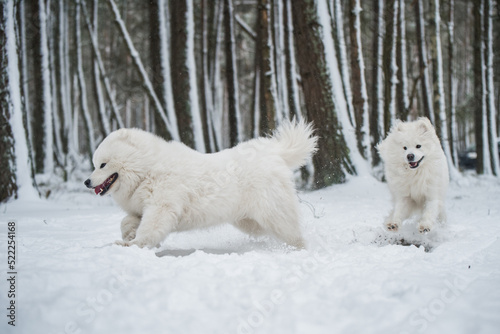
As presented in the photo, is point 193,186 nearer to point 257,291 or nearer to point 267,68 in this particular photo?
point 257,291

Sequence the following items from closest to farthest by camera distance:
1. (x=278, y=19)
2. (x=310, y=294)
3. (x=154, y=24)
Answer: (x=310, y=294) → (x=154, y=24) → (x=278, y=19)

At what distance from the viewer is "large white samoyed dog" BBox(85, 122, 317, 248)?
12.9ft

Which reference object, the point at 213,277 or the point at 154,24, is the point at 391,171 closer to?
the point at 213,277

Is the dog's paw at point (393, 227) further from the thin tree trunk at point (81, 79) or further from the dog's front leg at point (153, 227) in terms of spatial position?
the thin tree trunk at point (81, 79)

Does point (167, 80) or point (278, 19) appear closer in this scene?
point (167, 80)

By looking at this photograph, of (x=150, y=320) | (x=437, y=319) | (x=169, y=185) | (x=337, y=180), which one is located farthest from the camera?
(x=337, y=180)

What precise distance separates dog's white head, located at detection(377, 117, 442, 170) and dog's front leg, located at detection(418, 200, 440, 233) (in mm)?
491

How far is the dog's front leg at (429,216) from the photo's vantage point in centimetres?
429

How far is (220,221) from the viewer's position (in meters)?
4.04

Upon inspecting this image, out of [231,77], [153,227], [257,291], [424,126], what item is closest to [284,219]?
[153,227]

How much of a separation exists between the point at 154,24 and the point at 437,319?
9721 mm

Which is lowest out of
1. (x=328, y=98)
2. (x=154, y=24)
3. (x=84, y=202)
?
(x=84, y=202)

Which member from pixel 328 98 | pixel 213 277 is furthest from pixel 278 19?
pixel 213 277

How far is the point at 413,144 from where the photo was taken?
506 cm
